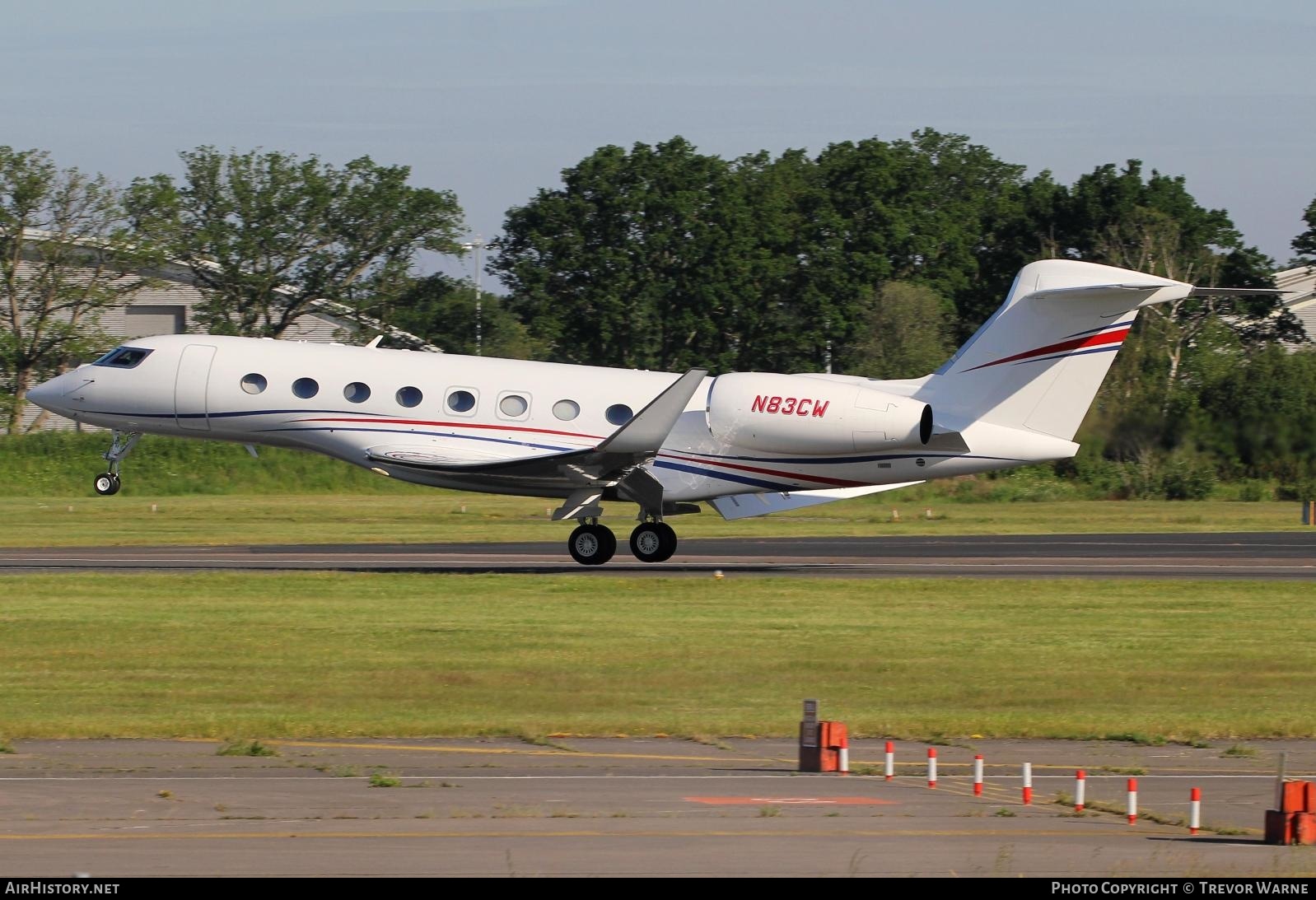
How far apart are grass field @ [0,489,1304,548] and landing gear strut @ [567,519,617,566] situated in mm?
7262

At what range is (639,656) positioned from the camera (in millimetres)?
19125

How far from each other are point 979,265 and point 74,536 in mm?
55448

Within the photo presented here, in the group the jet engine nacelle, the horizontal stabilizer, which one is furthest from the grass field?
the jet engine nacelle

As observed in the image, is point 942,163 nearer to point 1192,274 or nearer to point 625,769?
point 1192,274

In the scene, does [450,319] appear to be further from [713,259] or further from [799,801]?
[799,801]

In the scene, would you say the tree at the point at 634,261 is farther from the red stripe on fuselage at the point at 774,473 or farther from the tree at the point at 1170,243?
the red stripe on fuselage at the point at 774,473

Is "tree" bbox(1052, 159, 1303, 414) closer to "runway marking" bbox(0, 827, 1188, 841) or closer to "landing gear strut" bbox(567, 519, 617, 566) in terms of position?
"landing gear strut" bbox(567, 519, 617, 566)

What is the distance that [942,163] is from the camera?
102m

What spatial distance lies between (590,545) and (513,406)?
271cm

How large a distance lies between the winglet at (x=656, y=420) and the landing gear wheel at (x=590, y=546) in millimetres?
2280

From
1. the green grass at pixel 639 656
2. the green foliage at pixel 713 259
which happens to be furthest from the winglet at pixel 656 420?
the green foliage at pixel 713 259

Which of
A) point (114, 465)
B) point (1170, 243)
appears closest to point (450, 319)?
point (1170, 243)
